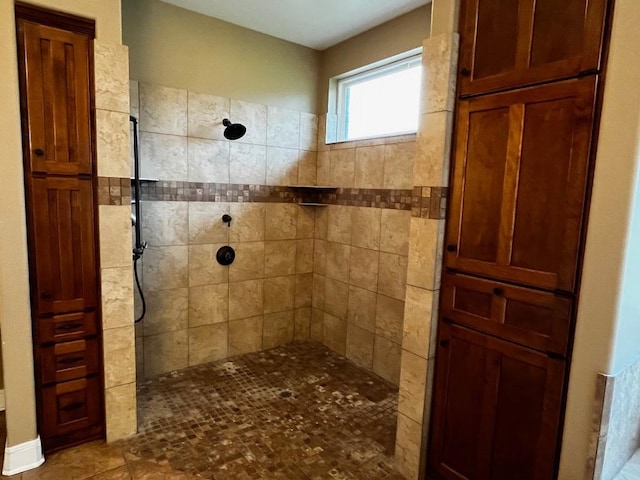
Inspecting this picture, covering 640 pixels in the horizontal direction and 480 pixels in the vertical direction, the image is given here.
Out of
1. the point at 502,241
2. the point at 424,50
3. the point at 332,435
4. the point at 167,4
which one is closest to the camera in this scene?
the point at 502,241

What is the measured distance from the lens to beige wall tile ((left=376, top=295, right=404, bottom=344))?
2863mm

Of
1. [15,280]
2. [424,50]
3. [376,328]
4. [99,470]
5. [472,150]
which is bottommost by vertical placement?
[99,470]

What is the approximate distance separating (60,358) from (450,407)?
196 centimetres

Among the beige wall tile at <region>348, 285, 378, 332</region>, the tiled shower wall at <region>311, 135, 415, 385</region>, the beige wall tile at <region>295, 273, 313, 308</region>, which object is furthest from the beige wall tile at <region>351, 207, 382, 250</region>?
the beige wall tile at <region>295, 273, 313, 308</region>

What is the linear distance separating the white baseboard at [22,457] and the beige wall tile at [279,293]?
1.78 m

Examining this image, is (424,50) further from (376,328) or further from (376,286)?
(376,328)

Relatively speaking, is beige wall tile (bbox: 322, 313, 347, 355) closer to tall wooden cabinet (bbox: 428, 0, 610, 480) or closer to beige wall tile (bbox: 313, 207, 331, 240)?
beige wall tile (bbox: 313, 207, 331, 240)

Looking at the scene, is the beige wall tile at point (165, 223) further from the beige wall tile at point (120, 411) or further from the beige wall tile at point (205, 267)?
the beige wall tile at point (120, 411)

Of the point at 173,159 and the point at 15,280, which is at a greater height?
the point at 173,159

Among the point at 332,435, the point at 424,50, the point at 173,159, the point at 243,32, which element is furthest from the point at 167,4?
the point at 332,435

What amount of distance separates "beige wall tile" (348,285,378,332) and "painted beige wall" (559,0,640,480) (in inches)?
67.9

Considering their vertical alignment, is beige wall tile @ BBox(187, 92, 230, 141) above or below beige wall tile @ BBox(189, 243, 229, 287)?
above

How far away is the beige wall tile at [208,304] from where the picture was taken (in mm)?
3010

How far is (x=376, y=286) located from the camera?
3.03 metres
